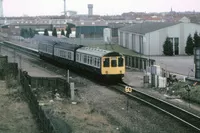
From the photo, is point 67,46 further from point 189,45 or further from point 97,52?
point 189,45

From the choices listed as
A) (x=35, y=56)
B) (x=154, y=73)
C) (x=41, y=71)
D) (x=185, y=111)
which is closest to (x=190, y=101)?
(x=185, y=111)

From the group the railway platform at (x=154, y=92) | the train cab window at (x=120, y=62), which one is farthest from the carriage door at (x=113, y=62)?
the railway platform at (x=154, y=92)

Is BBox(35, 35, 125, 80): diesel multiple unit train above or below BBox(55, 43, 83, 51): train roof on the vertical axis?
below

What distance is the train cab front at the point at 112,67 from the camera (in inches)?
1049

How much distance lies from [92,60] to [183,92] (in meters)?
8.54

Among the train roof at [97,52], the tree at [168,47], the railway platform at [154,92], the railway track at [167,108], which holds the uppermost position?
the train roof at [97,52]

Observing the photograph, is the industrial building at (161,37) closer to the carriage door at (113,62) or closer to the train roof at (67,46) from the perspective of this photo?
the train roof at (67,46)

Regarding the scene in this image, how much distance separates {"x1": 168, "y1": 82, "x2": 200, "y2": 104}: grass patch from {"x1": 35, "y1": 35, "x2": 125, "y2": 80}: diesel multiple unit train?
4.58 metres

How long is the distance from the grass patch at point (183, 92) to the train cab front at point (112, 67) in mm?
4418

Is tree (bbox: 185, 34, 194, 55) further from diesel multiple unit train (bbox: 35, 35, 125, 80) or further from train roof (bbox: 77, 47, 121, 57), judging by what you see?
train roof (bbox: 77, 47, 121, 57)

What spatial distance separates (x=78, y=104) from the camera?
65.2 ft

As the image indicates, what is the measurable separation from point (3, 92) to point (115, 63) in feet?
25.9

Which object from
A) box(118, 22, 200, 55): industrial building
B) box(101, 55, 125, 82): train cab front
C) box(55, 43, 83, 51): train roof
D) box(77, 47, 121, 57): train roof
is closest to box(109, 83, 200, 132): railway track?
box(101, 55, 125, 82): train cab front

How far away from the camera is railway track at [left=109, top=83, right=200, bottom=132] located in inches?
615
